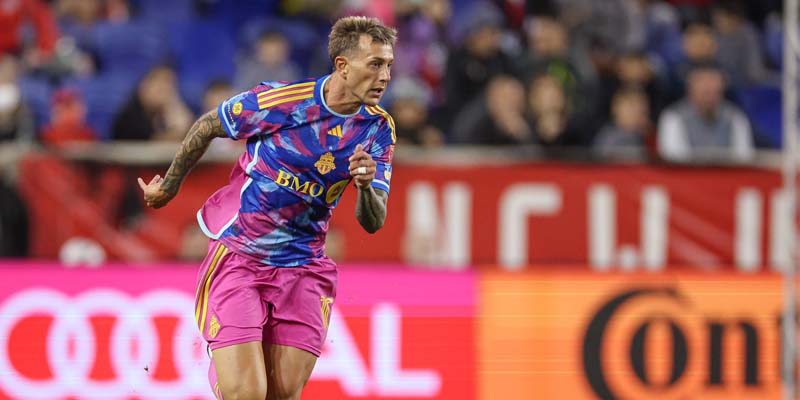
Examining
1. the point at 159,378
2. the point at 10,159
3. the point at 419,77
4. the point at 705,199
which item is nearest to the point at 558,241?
the point at 705,199

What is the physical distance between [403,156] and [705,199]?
7.91 feet

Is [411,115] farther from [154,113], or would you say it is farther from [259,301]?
[259,301]

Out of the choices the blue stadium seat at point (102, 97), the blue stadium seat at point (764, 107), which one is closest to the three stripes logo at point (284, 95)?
the blue stadium seat at point (102, 97)

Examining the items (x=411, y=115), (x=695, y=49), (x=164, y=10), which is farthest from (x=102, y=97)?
(x=695, y=49)

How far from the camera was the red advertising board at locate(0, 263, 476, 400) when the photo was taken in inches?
290

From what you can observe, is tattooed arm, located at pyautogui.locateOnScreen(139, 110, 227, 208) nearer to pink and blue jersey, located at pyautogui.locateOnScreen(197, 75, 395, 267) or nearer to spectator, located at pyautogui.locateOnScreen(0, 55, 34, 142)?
pink and blue jersey, located at pyautogui.locateOnScreen(197, 75, 395, 267)

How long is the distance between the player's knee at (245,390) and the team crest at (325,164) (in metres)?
0.92

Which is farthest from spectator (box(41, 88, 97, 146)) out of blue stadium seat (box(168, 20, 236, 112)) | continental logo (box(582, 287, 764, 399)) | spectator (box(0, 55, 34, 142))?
continental logo (box(582, 287, 764, 399))

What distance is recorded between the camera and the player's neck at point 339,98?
505 cm

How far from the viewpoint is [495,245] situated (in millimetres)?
9445

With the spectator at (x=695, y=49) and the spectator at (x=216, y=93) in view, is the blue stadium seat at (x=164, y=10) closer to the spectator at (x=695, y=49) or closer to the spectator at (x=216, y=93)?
the spectator at (x=216, y=93)

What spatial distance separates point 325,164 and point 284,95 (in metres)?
0.34

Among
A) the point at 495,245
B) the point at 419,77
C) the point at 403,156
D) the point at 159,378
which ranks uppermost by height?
the point at 419,77

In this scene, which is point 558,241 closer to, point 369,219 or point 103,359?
point 103,359
